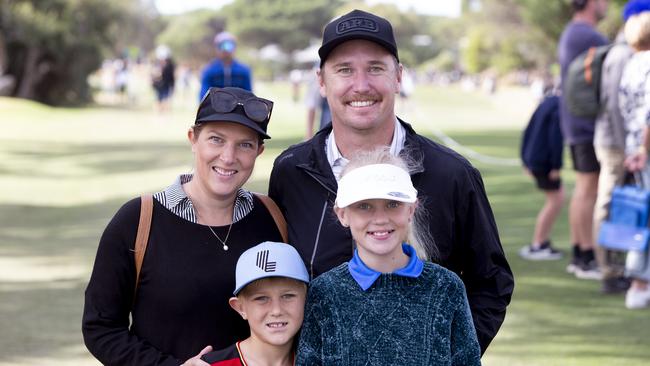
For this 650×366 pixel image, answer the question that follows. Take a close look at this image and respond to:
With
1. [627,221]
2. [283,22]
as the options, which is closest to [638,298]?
[627,221]

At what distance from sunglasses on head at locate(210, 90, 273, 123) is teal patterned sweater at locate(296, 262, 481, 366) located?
737mm

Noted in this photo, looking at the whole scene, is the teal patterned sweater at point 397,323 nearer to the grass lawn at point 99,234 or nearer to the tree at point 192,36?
the grass lawn at point 99,234

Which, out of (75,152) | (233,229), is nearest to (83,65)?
(75,152)

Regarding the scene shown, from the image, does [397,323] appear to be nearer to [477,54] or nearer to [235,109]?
[235,109]

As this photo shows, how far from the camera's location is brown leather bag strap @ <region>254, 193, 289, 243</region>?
3652 millimetres

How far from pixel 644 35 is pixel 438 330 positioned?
15.8 ft

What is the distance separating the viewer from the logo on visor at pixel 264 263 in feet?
10.4

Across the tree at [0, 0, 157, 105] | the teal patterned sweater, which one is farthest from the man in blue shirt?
the tree at [0, 0, 157, 105]

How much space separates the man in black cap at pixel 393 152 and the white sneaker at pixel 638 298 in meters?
4.18

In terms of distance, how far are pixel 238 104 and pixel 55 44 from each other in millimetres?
37708

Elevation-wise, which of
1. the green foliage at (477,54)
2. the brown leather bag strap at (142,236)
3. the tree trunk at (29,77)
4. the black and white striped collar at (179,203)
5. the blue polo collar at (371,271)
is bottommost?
the blue polo collar at (371,271)

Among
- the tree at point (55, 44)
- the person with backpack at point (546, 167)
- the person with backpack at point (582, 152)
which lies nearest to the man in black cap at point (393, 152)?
the person with backpack at point (582, 152)

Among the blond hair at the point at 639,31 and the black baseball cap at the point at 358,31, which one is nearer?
the black baseball cap at the point at 358,31

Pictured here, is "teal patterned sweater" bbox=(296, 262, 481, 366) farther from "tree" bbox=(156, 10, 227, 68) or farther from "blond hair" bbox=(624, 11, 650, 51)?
"tree" bbox=(156, 10, 227, 68)
